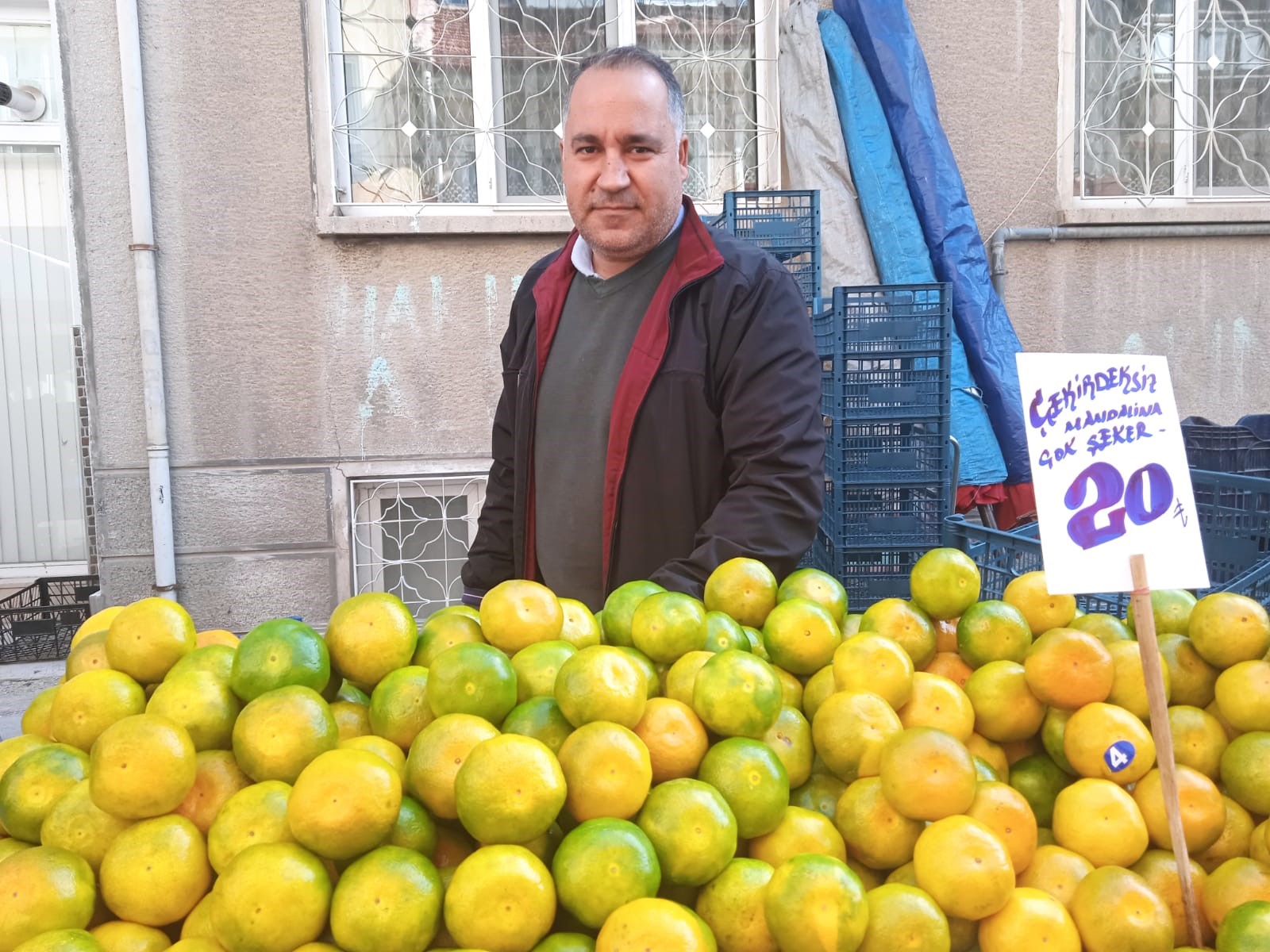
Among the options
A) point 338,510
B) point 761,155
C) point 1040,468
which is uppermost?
point 761,155

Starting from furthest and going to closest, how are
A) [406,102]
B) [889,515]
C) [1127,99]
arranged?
1. [1127,99]
2. [406,102]
3. [889,515]

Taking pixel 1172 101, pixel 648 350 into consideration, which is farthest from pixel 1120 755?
pixel 1172 101

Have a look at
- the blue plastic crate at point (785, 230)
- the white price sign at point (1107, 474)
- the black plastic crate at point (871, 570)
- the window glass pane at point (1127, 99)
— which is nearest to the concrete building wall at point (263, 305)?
the window glass pane at point (1127, 99)

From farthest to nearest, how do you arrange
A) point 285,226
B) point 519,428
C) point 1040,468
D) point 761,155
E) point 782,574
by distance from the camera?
point 761,155 → point 285,226 → point 519,428 → point 782,574 → point 1040,468

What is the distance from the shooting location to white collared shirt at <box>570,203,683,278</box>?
2.58m

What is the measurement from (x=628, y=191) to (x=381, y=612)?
54.0 inches

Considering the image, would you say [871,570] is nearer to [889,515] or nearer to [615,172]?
[889,515]

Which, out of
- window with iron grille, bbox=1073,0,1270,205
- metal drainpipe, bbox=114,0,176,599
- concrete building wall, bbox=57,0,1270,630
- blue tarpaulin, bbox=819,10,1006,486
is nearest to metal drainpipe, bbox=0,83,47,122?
concrete building wall, bbox=57,0,1270,630

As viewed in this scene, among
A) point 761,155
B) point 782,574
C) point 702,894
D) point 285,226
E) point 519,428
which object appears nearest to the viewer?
point 702,894

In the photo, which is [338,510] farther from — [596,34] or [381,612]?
[381,612]

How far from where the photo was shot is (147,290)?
188 inches

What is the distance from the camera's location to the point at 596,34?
5.18 metres

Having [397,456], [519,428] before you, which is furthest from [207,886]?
[397,456]

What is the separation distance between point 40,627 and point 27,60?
3.33 meters
